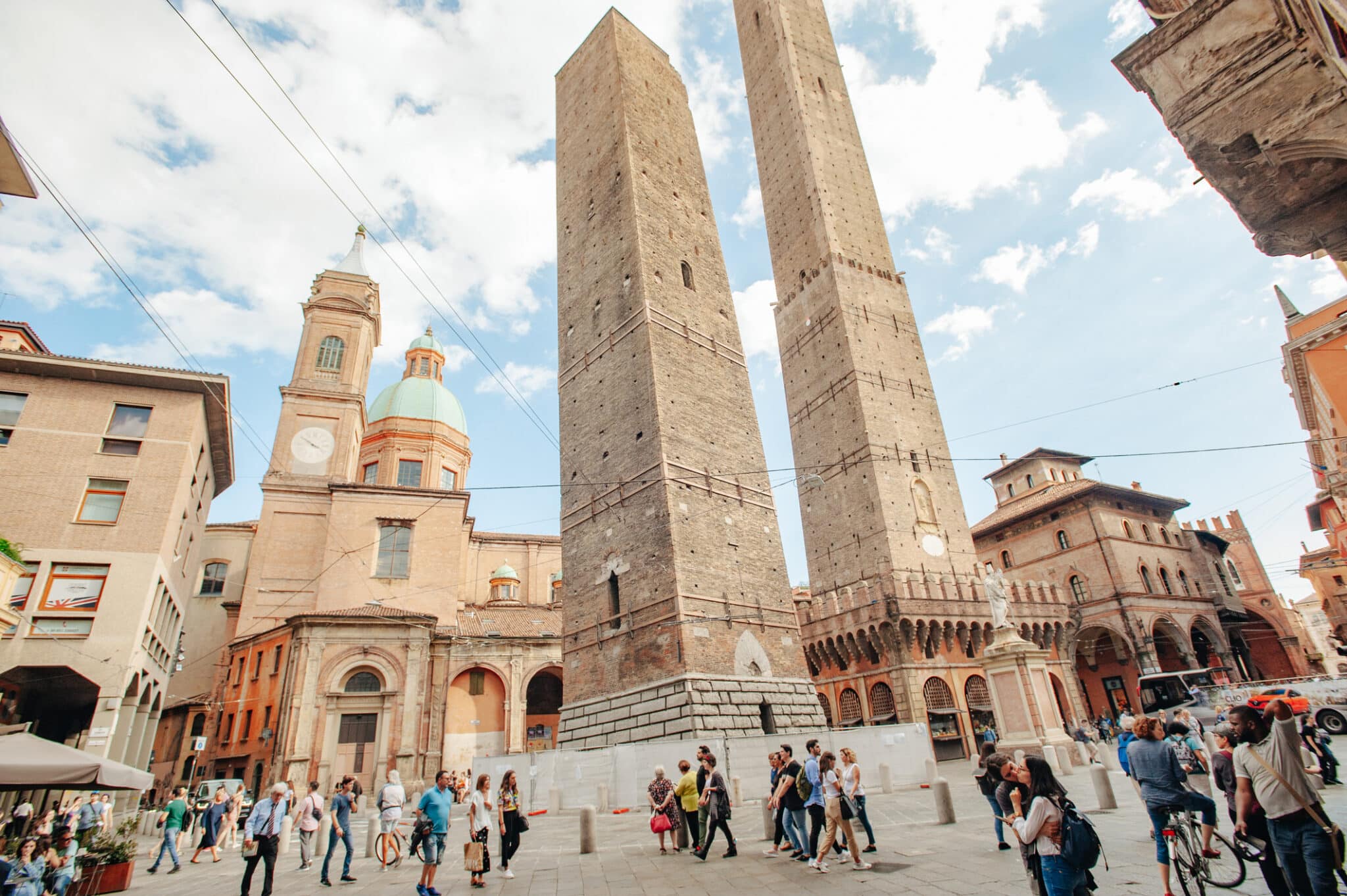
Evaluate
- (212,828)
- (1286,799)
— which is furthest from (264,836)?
(1286,799)

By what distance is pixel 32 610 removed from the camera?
1736cm

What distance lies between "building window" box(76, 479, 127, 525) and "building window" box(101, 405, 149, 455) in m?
0.96

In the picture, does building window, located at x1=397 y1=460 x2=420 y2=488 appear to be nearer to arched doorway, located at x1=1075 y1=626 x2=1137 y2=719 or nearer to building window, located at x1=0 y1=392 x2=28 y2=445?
building window, located at x1=0 y1=392 x2=28 y2=445

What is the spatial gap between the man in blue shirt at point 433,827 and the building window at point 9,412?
786 inches

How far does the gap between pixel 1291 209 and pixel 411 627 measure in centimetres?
2558

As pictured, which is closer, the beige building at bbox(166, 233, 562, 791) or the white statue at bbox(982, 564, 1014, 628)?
the white statue at bbox(982, 564, 1014, 628)

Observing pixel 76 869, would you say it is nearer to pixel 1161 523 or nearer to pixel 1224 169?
pixel 1224 169

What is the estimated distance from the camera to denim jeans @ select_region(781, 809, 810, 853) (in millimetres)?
7301

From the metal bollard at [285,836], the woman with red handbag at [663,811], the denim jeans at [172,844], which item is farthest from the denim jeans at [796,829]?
the denim jeans at [172,844]

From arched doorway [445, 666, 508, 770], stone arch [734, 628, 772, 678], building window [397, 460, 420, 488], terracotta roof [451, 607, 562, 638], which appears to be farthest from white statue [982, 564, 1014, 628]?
building window [397, 460, 420, 488]

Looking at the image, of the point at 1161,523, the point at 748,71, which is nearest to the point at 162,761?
the point at 748,71

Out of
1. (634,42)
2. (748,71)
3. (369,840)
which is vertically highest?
(748,71)

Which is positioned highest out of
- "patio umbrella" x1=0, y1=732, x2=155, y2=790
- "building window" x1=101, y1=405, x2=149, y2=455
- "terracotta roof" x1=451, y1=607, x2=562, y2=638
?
"building window" x1=101, y1=405, x2=149, y2=455

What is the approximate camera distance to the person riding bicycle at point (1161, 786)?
16.3ft
